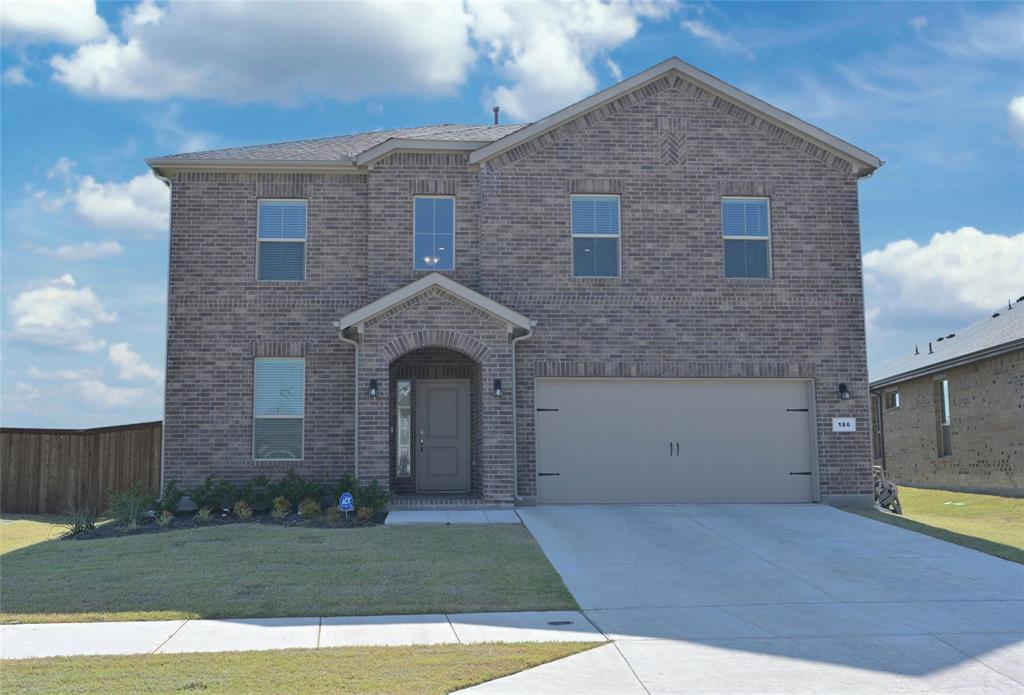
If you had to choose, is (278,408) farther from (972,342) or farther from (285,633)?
(972,342)

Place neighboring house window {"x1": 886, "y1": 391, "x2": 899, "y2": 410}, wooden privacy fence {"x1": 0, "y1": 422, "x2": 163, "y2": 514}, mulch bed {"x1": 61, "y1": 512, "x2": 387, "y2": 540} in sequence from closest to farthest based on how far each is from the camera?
1. mulch bed {"x1": 61, "y1": 512, "x2": 387, "y2": 540}
2. wooden privacy fence {"x1": 0, "y1": 422, "x2": 163, "y2": 514}
3. neighboring house window {"x1": 886, "y1": 391, "x2": 899, "y2": 410}

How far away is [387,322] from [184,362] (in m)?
4.10

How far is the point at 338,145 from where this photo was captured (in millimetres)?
19219

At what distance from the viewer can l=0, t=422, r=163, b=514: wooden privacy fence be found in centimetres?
1859

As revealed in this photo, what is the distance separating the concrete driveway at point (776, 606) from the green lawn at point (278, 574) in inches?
34.1

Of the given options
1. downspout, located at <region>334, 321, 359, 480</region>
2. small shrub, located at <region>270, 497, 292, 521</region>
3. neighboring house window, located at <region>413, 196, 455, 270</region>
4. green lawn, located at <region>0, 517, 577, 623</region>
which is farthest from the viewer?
neighboring house window, located at <region>413, 196, 455, 270</region>

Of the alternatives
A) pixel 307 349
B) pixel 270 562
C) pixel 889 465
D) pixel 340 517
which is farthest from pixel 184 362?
pixel 889 465

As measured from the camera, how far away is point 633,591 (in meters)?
10.5

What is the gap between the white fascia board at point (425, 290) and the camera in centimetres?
1590

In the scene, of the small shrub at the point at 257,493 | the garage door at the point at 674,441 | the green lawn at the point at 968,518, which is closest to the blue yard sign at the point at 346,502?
the small shrub at the point at 257,493

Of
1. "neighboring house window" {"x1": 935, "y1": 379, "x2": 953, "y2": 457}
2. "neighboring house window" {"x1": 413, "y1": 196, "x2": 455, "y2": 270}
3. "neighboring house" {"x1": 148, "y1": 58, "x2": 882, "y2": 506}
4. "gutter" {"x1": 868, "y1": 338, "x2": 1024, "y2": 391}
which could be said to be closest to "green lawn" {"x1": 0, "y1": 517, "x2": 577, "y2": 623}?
"neighboring house" {"x1": 148, "y1": 58, "x2": 882, "y2": 506}

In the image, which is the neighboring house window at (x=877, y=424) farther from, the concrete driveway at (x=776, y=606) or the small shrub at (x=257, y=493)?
the small shrub at (x=257, y=493)

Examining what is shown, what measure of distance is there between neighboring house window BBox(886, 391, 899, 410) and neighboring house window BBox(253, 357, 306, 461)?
19.2m

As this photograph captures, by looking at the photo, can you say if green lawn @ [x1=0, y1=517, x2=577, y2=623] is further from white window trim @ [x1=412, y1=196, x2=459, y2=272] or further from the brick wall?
the brick wall
